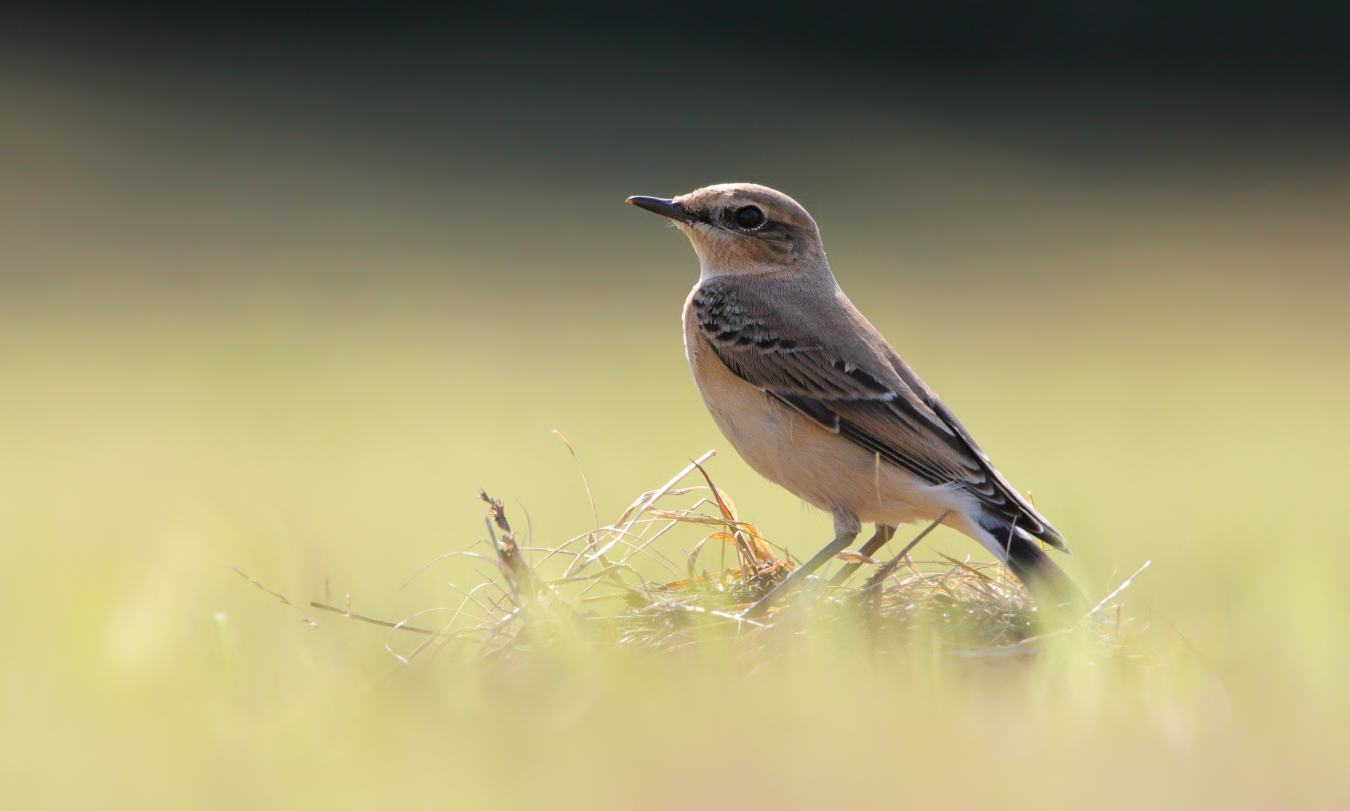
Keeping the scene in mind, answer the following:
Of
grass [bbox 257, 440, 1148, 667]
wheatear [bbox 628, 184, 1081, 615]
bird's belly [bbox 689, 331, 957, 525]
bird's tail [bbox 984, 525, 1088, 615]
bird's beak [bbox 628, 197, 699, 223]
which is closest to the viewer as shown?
grass [bbox 257, 440, 1148, 667]

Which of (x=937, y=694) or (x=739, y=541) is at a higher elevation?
(x=739, y=541)

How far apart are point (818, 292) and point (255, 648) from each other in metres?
3.09

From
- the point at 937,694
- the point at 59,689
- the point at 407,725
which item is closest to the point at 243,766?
the point at 407,725

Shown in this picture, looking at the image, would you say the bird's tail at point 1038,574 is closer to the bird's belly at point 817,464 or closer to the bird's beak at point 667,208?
the bird's belly at point 817,464

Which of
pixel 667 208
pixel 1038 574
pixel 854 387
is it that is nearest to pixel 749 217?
pixel 667 208

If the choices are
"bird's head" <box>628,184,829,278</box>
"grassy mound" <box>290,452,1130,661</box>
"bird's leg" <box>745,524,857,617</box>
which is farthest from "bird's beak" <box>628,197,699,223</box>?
"bird's leg" <box>745,524,857,617</box>

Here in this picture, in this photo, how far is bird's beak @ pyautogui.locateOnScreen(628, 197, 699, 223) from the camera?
5848mm

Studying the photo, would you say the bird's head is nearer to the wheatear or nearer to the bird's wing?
the wheatear

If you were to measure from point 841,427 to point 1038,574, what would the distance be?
998 millimetres

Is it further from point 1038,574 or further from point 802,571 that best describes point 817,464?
point 1038,574

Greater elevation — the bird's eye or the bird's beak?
the bird's beak

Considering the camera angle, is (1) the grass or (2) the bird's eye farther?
(2) the bird's eye

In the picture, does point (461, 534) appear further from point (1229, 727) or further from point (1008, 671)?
point (1229, 727)

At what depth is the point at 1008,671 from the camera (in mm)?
4066
